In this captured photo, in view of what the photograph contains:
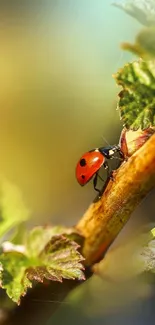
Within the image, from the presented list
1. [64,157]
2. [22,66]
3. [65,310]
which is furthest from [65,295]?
[22,66]

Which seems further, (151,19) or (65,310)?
(65,310)

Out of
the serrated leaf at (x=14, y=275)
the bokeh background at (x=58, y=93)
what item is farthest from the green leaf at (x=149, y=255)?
the serrated leaf at (x=14, y=275)

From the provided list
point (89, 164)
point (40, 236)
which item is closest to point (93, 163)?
point (89, 164)

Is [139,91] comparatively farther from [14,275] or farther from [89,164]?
[14,275]

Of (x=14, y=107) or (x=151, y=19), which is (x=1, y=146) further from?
(x=151, y=19)

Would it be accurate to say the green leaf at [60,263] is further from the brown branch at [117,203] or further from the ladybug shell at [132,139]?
the ladybug shell at [132,139]
